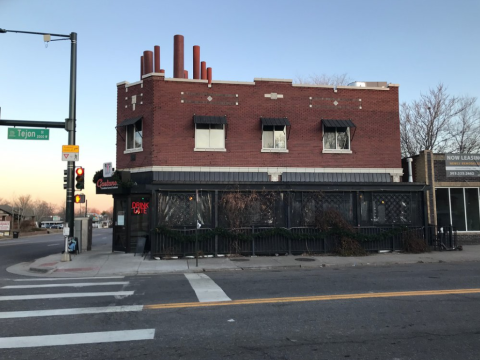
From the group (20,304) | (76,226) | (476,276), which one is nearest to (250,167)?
(76,226)

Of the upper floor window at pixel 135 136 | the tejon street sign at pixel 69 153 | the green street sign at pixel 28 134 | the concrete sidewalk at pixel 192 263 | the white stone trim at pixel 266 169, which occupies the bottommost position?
the concrete sidewalk at pixel 192 263

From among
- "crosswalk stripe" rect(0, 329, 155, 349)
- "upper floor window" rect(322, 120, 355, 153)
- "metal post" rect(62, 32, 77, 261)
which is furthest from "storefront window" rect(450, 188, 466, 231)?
"crosswalk stripe" rect(0, 329, 155, 349)

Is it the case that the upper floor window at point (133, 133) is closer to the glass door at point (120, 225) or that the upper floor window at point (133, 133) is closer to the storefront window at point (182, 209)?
the glass door at point (120, 225)

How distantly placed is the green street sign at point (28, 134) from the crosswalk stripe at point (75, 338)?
12216 millimetres

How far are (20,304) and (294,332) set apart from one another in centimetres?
543

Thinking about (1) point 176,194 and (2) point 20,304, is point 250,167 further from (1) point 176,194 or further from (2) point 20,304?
(2) point 20,304

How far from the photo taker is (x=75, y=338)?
5410mm

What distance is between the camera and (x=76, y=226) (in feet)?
59.8

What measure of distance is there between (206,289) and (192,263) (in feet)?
17.0

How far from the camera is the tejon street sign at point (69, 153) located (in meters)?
15.8

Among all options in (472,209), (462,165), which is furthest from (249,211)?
(472,209)

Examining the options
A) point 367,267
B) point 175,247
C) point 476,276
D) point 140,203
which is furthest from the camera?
point 140,203

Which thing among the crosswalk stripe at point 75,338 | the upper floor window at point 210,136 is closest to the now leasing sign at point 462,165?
the upper floor window at point 210,136

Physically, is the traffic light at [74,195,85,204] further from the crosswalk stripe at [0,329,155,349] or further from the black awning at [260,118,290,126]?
the crosswalk stripe at [0,329,155,349]
